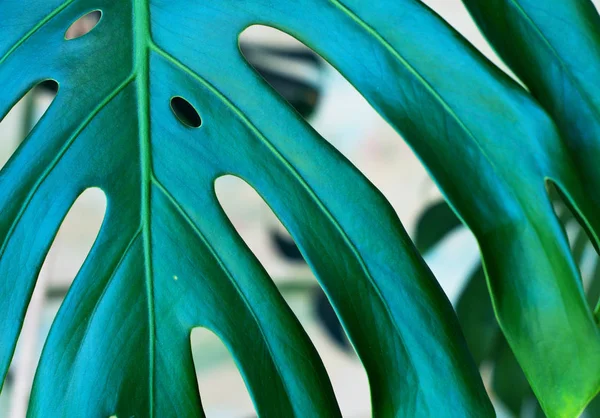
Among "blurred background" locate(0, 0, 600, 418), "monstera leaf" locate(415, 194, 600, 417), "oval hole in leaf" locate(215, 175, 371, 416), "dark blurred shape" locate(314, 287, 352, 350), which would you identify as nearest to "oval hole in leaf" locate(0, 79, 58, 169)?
"blurred background" locate(0, 0, 600, 418)

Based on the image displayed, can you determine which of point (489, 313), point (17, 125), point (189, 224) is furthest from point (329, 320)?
point (189, 224)

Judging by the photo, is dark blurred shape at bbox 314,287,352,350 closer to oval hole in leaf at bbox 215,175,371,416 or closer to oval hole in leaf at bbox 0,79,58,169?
oval hole in leaf at bbox 215,175,371,416

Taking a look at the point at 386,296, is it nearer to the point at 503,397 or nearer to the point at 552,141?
the point at 552,141

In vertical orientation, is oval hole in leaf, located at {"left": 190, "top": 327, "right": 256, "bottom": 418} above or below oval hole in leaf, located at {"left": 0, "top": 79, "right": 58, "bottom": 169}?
below

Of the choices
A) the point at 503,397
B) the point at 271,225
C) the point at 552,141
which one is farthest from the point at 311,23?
the point at 271,225

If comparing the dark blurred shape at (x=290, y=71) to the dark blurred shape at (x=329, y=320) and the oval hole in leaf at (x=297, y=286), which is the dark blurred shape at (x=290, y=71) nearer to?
the oval hole in leaf at (x=297, y=286)

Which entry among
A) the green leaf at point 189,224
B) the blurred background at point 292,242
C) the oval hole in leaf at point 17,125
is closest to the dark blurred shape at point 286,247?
the blurred background at point 292,242

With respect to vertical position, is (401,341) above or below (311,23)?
below
